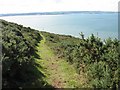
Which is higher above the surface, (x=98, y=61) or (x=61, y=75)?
(x=98, y=61)

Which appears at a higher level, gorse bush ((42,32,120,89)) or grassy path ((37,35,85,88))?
gorse bush ((42,32,120,89))

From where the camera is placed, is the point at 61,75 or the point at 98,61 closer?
the point at 98,61

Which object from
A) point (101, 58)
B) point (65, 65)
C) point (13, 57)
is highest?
point (13, 57)

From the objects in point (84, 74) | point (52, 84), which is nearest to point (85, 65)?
point (84, 74)

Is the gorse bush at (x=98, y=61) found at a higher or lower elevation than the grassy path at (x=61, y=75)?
higher

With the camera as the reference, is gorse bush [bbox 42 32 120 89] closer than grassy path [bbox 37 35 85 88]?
Yes

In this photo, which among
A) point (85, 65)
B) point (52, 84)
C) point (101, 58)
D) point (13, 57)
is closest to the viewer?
point (13, 57)

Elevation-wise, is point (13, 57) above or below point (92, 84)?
above

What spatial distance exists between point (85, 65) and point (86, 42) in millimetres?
3362

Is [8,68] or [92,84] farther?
[92,84]

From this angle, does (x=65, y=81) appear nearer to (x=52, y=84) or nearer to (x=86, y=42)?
(x=52, y=84)

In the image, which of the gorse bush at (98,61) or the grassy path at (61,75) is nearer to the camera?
the gorse bush at (98,61)

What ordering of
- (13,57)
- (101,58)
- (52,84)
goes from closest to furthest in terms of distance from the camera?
(13,57) < (52,84) < (101,58)

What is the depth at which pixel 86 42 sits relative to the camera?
120ft
